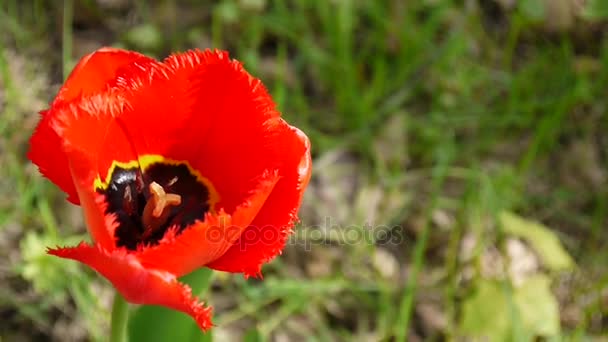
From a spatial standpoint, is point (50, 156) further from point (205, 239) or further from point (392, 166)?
point (392, 166)

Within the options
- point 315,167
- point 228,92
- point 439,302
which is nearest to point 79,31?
point 315,167

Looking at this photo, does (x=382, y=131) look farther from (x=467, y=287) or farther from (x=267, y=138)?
(x=267, y=138)

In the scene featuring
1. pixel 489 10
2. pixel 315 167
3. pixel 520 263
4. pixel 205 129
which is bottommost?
pixel 520 263

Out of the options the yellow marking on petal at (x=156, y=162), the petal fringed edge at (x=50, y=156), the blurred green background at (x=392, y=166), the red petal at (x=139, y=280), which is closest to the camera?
the red petal at (x=139, y=280)

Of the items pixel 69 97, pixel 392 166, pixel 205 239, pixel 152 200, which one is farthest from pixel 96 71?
pixel 392 166

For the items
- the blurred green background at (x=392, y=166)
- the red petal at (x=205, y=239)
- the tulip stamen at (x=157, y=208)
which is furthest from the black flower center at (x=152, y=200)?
the blurred green background at (x=392, y=166)

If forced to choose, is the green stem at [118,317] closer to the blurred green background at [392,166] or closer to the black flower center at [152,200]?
the black flower center at [152,200]

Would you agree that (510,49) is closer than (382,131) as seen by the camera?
No
